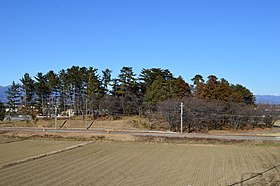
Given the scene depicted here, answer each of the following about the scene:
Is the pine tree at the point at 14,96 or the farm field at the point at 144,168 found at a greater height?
the pine tree at the point at 14,96

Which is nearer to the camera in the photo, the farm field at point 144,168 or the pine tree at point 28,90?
the farm field at point 144,168

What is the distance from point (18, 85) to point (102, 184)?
44717mm

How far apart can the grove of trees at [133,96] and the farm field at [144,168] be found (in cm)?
1460

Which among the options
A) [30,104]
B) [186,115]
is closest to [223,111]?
[186,115]

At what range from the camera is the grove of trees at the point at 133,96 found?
116 ft

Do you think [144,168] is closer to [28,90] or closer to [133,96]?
[133,96]

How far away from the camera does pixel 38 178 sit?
12305mm

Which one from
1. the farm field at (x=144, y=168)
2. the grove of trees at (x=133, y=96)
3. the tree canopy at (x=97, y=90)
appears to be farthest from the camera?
the tree canopy at (x=97, y=90)

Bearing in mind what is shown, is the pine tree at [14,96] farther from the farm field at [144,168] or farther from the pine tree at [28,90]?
the farm field at [144,168]

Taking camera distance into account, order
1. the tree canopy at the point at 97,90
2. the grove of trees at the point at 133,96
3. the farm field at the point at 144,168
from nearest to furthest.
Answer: the farm field at the point at 144,168
the grove of trees at the point at 133,96
the tree canopy at the point at 97,90

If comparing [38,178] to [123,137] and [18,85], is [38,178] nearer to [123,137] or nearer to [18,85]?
[123,137]

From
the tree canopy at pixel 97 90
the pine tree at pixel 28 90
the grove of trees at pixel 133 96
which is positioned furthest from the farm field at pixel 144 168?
the pine tree at pixel 28 90

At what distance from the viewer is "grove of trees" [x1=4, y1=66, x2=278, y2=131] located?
3547 centimetres

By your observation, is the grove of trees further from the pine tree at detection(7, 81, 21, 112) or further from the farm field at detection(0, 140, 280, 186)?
the farm field at detection(0, 140, 280, 186)
